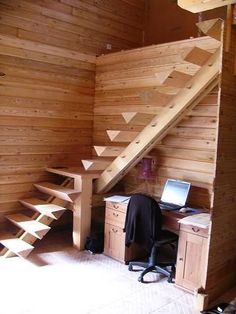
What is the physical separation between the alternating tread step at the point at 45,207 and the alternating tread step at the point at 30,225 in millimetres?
145

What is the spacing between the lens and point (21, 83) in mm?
4316

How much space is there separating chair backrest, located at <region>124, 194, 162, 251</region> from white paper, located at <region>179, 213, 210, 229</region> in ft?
0.94

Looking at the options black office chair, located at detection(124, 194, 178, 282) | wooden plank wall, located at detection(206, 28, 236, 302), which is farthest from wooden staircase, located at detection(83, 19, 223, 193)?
black office chair, located at detection(124, 194, 178, 282)

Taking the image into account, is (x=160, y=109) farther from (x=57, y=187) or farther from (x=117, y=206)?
(x=57, y=187)

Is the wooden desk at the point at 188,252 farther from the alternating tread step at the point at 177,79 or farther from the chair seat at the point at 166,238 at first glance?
the alternating tread step at the point at 177,79

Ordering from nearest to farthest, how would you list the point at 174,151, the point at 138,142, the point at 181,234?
the point at 181,234 → the point at 138,142 → the point at 174,151

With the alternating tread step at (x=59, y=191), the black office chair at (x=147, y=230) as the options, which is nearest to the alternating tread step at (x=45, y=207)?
the alternating tread step at (x=59, y=191)

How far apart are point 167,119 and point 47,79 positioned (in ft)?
6.30

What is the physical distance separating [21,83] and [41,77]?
11.6 inches

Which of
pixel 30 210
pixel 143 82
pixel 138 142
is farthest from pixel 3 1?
pixel 30 210

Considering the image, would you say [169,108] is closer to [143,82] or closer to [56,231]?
[143,82]

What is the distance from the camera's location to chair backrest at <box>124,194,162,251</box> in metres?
3.35

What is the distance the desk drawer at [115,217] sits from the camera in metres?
3.88

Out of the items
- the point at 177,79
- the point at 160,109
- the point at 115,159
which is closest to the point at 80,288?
the point at 115,159
